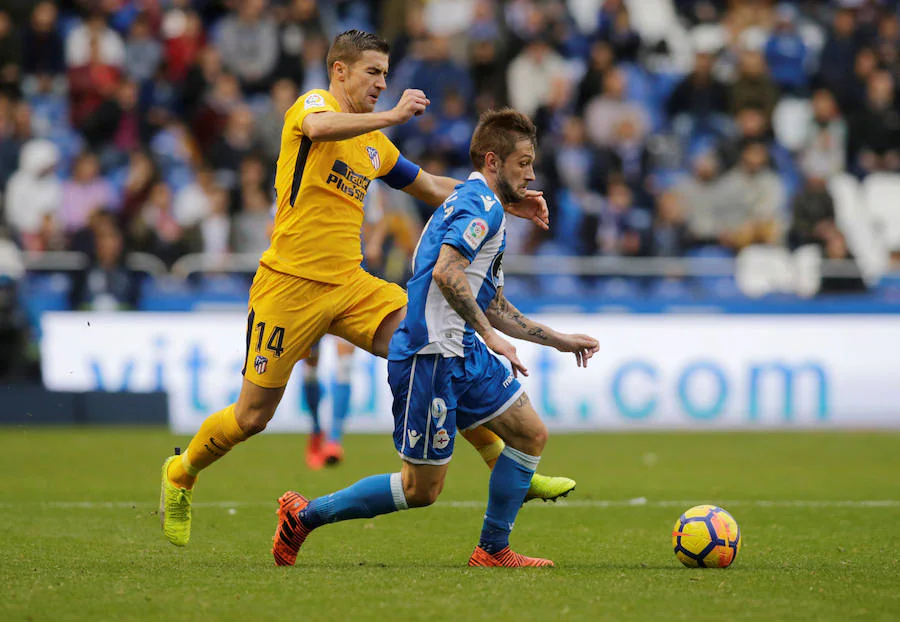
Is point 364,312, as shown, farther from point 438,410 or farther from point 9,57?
point 9,57

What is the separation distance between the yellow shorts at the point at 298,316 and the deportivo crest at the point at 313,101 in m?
0.87

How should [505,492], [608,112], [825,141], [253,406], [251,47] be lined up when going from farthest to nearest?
[825,141], [251,47], [608,112], [253,406], [505,492]

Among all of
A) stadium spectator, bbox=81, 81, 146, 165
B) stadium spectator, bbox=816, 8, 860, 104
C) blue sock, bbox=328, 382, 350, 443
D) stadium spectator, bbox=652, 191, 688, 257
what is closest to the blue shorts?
blue sock, bbox=328, 382, 350, 443

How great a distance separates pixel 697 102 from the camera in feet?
62.2

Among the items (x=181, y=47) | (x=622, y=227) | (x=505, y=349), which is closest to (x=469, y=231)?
(x=505, y=349)

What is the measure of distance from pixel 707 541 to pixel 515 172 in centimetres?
190

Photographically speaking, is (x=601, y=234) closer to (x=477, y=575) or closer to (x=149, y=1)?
(x=149, y=1)

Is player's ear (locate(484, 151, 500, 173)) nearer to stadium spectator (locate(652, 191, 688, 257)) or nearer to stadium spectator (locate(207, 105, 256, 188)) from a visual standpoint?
stadium spectator (locate(652, 191, 688, 257))

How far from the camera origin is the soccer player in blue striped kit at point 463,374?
601 centimetres

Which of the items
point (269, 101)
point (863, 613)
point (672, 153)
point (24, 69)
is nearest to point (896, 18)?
point (672, 153)

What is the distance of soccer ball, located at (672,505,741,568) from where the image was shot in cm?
620

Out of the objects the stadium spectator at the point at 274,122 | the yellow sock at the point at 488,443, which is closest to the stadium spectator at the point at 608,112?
the stadium spectator at the point at 274,122

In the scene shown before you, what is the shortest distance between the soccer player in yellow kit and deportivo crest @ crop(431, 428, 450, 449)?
53 cm

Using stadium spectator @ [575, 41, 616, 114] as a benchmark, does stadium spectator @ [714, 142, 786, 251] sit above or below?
below
